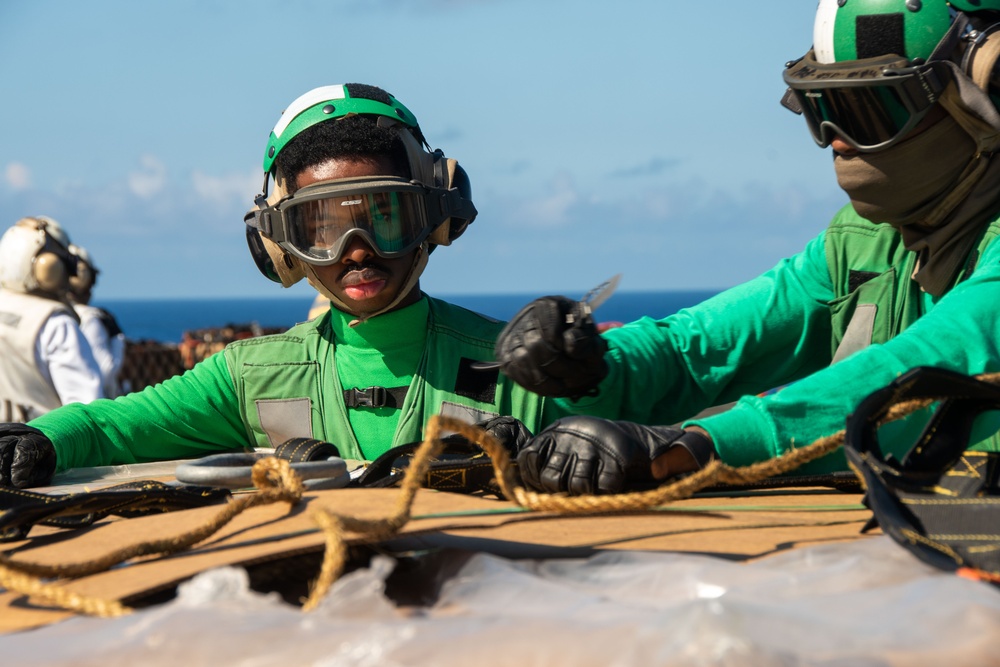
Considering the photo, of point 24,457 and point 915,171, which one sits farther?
point 24,457

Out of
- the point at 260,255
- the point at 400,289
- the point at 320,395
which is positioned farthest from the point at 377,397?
the point at 260,255

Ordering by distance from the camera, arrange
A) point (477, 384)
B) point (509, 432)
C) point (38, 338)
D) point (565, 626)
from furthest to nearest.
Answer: point (38, 338), point (477, 384), point (509, 432), point (565, 626)

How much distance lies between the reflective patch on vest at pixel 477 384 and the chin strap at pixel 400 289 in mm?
250

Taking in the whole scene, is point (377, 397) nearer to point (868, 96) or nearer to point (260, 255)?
point (260, 255)

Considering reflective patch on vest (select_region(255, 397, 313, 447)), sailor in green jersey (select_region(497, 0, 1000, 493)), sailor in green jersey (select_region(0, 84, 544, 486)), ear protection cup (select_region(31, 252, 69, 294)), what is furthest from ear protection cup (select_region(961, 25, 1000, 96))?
ear protection cup (select_region(31, 252, 69, 294))

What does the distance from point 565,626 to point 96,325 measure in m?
8.35

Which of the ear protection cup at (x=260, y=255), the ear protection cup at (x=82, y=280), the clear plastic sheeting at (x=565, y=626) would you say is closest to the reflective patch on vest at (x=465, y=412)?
the ear protection cup at (x=260, y=255)

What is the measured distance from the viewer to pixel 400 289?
3127mm

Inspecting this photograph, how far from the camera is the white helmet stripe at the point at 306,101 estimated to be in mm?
3150

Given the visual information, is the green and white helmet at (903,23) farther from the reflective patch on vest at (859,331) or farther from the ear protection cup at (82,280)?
the ear protection cup at (82,280)

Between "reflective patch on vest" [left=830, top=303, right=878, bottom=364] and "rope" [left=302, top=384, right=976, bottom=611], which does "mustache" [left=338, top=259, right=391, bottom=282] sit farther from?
"rope" [left=302, top=384, right=976, bottom=611]

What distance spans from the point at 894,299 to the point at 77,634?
2.00m

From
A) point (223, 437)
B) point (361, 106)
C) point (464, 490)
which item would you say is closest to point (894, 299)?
point (464, 490)

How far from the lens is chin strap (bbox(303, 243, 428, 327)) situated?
3131 millimetres
